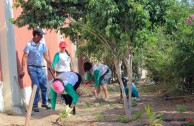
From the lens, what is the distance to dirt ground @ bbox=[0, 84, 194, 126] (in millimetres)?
6043

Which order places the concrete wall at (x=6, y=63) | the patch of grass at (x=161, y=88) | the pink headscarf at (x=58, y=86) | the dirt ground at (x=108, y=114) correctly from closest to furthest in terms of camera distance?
the dirt ground at (x=108, y=114) → the pink headscarf at (x=58, y=86) → the concrete wall at (x=6, y=63) → the patch of grass at (x=161, y=88)

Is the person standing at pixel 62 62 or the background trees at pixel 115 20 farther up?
the background trees at pixel 115 20

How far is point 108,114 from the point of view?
23.3 feet

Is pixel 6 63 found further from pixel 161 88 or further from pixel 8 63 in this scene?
pixel 161 88

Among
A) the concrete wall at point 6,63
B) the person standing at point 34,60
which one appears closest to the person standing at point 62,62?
the person standing at point 34,60

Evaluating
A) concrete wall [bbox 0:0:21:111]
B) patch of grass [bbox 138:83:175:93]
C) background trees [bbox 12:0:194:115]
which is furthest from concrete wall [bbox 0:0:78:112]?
patch of grass [bbox 138:83:175:93]

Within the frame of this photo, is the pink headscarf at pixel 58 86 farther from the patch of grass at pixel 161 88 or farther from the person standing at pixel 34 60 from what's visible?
the patch of grass at pixel 161 88

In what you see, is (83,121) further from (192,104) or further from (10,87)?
(192,104)

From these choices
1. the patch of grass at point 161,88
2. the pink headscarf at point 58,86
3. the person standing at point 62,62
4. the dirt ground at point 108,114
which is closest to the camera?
the dirt ground at point 108,114

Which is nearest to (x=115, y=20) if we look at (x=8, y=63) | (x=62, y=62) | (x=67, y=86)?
(x=67, y=86)

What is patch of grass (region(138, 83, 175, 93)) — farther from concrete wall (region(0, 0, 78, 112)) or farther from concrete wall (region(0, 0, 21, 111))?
concrete wall (region(0, 0, 21, 111))

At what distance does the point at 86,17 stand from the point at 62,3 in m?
0.82

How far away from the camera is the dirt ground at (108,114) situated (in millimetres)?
6043

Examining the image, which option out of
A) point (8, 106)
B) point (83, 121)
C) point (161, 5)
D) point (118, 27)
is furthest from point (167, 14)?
point (8, 106)
